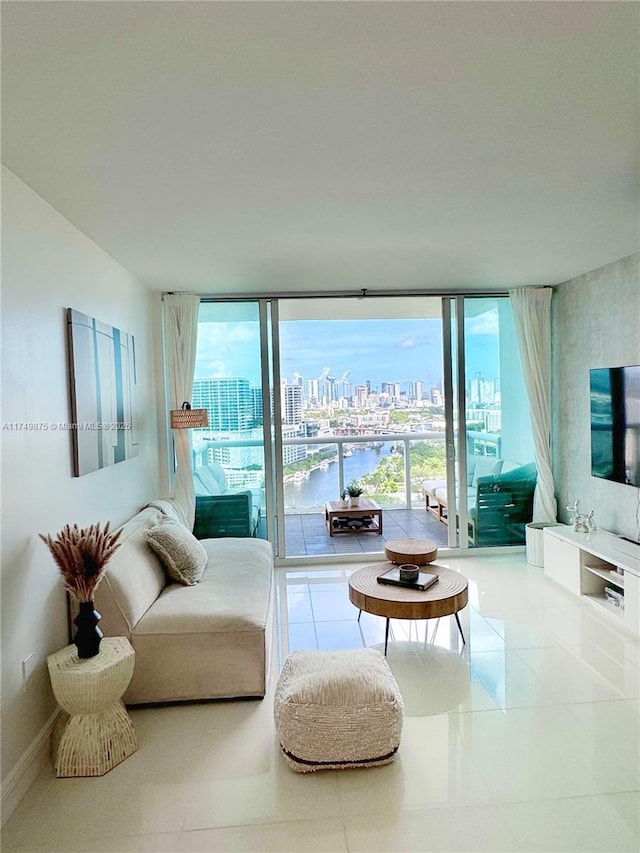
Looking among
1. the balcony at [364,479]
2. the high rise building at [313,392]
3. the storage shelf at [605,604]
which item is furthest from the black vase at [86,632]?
the high rise building at [313,392]

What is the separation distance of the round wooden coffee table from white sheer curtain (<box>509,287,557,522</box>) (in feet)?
6.78

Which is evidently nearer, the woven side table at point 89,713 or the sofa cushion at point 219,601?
the woven side table at point 89,713

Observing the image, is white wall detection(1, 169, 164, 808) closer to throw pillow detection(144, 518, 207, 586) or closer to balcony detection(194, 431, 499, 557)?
throw pillow detection(144, 518, 207, 586)

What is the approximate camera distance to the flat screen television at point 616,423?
4008mm

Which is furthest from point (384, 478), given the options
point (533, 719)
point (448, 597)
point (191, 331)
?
point (533, 719)

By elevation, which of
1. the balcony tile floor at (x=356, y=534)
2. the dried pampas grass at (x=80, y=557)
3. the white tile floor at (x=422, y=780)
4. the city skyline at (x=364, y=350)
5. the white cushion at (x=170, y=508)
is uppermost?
the city skyline at (x=364, y=350)

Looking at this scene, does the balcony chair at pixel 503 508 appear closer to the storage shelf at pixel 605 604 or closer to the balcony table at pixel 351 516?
the balcony table at pixel 351 516

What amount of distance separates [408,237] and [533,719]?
271 cm

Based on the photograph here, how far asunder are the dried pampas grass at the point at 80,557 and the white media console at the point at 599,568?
3.11m

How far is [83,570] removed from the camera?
2.47 metres

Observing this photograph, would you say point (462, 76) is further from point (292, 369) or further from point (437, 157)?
point (292, 369)

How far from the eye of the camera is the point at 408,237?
347 cm

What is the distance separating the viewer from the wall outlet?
2.32 m

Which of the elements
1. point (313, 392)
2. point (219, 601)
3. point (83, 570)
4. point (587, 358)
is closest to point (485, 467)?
point (587, 358)
